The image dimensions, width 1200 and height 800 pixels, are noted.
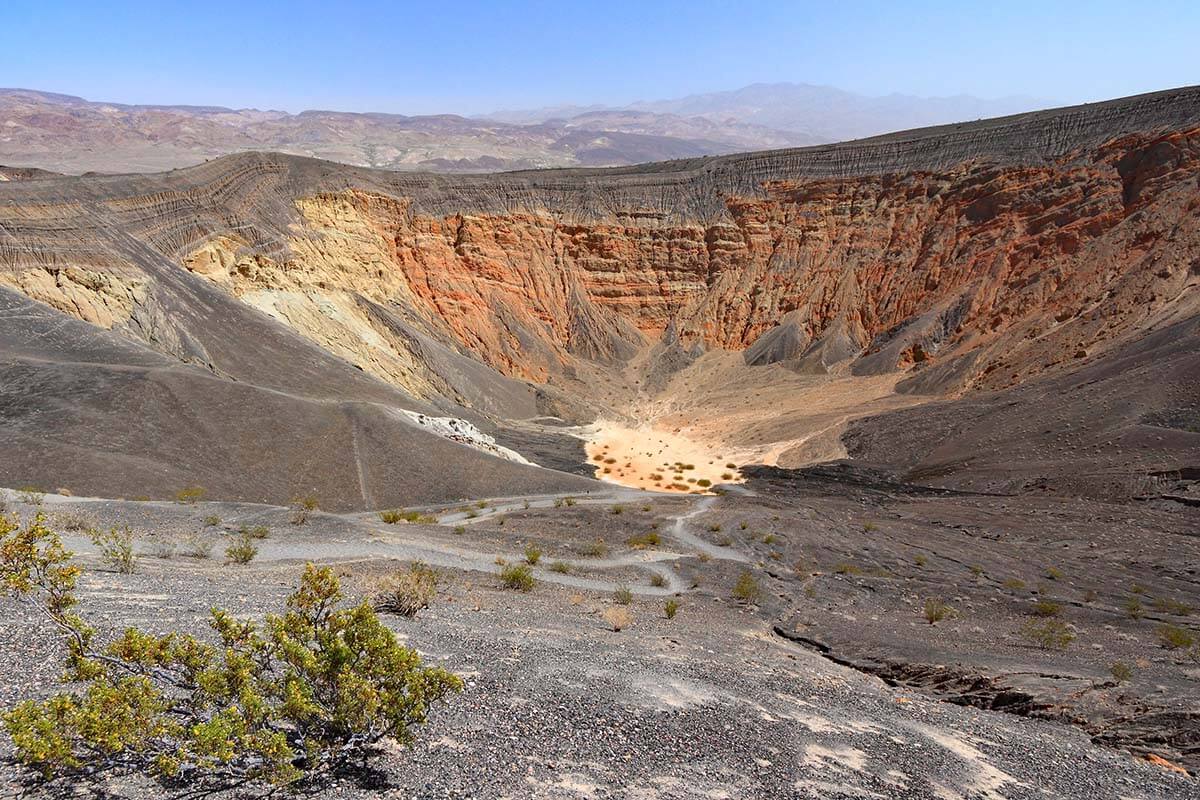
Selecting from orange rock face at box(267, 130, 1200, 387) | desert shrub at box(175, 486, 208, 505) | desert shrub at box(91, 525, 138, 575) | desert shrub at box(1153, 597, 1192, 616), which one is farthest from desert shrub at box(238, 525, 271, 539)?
orange rock face at box(267, 130, 1200, 387)

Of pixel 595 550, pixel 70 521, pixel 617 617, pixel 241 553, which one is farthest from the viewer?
pixel 595 550

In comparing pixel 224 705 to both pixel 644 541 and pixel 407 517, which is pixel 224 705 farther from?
pixel 407 517

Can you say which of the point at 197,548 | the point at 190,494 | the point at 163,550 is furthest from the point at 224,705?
the point at 190,494

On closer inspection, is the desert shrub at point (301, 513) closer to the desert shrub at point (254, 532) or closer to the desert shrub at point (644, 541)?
the desert shrub at point (254, 532)

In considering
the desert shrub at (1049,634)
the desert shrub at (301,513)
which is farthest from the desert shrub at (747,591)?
the desert shrub at (301,513)

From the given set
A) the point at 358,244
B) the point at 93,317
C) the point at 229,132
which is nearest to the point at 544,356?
the point at 358,244

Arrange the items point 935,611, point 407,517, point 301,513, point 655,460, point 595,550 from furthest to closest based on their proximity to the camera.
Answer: point 655,460 < point 407,517 < point 595,550 < point 301,513 < point 935,611

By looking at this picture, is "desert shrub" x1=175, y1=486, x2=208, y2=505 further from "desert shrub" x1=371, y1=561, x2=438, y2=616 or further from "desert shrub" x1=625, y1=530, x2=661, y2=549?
"desert shrub" x1=625, y1=530, x2=661, y2=549
